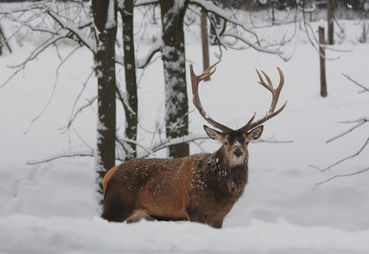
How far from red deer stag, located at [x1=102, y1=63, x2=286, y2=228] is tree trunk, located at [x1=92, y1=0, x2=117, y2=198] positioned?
89 centimetres

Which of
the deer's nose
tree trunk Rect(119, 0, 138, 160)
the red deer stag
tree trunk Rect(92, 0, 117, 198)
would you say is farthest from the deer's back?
tree trunk Rect(119, 0, 138, 160)

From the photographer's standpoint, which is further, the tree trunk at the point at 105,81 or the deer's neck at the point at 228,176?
the tree trunk at the point at 105,81

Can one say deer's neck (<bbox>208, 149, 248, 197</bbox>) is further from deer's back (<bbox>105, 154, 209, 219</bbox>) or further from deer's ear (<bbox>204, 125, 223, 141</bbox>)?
deer's back (<bbox>105, 154, 209, 219</bbox>)

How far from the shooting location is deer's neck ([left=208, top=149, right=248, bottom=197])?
5777 millimetres

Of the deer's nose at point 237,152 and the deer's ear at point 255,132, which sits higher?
the deer's ear at point 255,132

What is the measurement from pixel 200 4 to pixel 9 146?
20.7 ft

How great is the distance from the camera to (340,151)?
1131 centimetres

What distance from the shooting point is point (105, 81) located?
6.95 meters

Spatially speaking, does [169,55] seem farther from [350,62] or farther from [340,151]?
[350,62]

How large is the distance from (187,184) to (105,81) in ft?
6.16

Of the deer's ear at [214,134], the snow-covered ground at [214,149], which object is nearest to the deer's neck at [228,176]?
the deer's ear at [214,134]

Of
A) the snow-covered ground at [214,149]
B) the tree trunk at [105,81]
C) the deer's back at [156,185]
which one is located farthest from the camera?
the tree trunk at [105,81]

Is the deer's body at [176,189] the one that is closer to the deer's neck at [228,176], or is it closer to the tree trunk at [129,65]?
the deer's neck at [228,176]

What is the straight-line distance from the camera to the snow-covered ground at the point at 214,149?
110 inches
